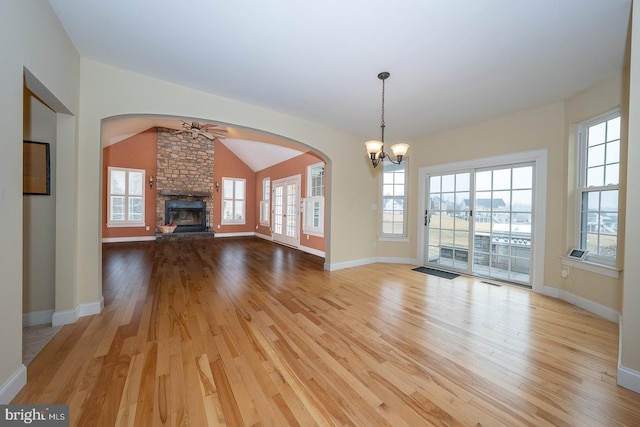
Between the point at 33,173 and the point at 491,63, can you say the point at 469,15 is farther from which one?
the point at 33,173

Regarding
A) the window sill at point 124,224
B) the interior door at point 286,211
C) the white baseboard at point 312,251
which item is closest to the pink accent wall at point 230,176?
the interior door at point 286,211

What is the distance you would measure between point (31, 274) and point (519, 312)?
5.15 m

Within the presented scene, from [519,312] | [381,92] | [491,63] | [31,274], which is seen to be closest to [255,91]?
[381,92]

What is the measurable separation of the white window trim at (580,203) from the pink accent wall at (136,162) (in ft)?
33.1

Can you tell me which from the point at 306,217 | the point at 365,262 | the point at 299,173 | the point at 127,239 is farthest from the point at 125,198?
the point at 365,262

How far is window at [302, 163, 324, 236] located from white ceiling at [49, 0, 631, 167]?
309 cm

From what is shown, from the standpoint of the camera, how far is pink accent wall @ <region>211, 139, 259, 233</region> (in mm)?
9086

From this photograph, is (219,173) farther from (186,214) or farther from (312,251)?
(312,251)

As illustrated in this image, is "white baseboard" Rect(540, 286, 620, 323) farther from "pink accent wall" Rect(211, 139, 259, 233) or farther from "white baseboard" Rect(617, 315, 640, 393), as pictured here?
"pink accent wall" Rect(211, 139, 259, 233)

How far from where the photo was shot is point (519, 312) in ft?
9.34

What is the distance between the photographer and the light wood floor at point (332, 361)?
1.42m

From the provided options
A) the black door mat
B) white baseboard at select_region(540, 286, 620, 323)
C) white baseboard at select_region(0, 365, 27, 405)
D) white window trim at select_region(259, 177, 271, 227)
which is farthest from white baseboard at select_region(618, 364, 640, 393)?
white window trim at select_region(259, 177, 271, 227)

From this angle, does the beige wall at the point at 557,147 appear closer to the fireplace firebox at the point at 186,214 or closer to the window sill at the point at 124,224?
the fireplace firebox at the point at 186,214

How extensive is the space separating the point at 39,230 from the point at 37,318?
33.5 inches
